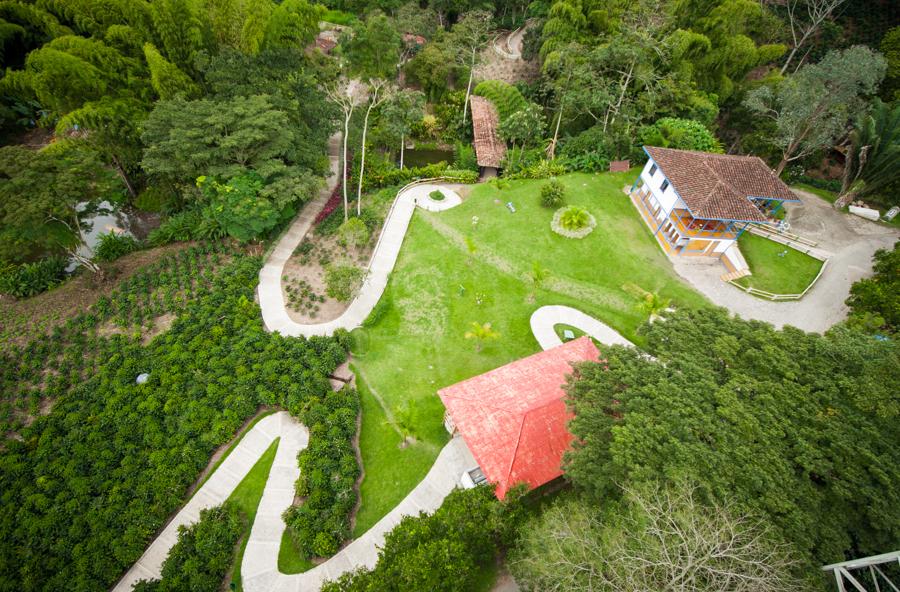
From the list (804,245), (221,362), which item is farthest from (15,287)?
(804,245)

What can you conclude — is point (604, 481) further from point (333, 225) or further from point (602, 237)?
point (333, 225)

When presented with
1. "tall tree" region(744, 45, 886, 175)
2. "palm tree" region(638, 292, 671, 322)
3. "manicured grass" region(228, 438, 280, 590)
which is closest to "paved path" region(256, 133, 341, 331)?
"manicured grass" region(228, 438, 280, 590)

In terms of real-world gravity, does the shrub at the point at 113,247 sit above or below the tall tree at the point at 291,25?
below

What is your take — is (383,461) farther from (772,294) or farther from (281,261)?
(772,294)

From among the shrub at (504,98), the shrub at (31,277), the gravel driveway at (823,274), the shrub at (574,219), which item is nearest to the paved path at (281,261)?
the shrub at (31,277)

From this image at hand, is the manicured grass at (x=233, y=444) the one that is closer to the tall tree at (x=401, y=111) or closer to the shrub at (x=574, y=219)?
the shrub at (x=574, y=219)

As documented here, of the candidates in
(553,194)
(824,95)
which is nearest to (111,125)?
(553,194)

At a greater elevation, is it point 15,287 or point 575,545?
point 575,545
